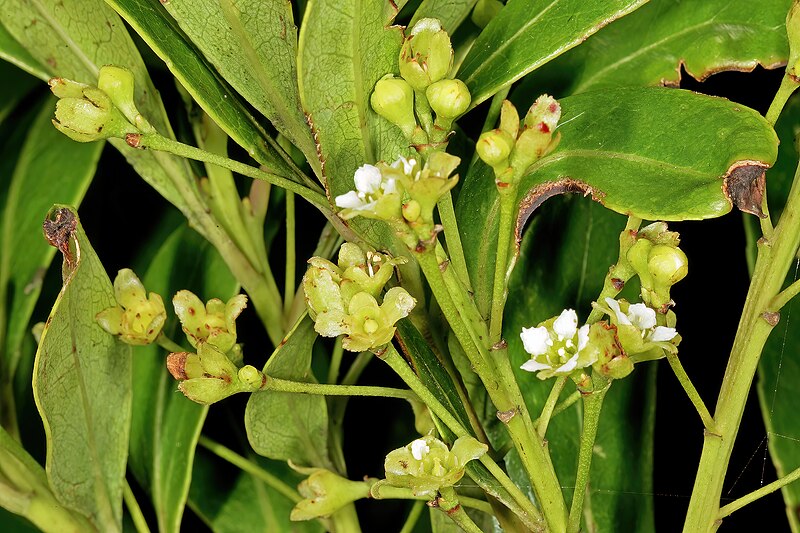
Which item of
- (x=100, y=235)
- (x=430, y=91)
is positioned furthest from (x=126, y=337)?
(x=430, y=91)

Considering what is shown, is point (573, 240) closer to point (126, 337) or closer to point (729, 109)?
point (729, 109)

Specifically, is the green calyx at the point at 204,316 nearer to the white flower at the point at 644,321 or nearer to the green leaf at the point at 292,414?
the green leaf at the point at 292,414

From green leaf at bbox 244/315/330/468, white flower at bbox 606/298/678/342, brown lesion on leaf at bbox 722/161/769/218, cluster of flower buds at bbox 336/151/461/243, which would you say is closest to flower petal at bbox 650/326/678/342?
white flower at bbox 606/298/678/342

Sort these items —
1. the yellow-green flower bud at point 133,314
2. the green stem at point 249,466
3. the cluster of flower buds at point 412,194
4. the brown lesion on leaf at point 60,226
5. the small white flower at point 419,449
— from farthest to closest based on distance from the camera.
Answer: the green stem at point 249,466 < the yellow-green flower bud at point 133,314 < the brown lesion on leaf at point 60,226 < the small white flower at point 419,449 < the cluster of flower buds at point 412,194

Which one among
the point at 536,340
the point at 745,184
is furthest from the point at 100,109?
the point at 745,184

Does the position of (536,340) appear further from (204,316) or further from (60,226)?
(60,226)

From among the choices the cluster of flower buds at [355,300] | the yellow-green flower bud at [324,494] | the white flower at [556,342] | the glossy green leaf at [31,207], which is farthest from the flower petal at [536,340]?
the glossy green leaf at [31,207]

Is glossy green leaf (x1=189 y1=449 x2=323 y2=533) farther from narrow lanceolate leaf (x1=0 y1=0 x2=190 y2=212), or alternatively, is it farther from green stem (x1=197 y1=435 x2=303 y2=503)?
narrow lanceolate leaf (x1=0 y1=0 x2=190 y2=212)
